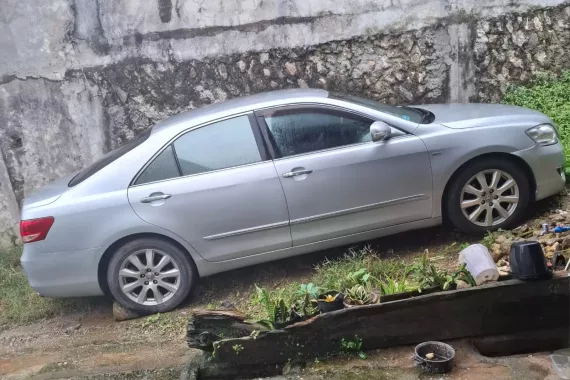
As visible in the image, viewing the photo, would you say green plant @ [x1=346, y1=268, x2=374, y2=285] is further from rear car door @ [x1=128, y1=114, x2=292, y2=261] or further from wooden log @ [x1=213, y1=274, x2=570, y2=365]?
rear car door @ [x1=128, y1=114, x2=292, y2=261]

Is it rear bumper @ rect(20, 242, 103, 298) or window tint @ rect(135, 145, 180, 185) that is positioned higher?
window tint @ rect(135, 145, 180, 185)

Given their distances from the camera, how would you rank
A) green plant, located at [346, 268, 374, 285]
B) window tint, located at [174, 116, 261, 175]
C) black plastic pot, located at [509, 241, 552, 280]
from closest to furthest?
black plastic pot, located at [509, 241, 552, 280] → green plant, located at [346, 268, 374, 285] → window tint, located at [174, 116, 261, 175]

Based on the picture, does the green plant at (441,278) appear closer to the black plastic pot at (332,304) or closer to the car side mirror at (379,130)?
the black plastic pot at (332,304)

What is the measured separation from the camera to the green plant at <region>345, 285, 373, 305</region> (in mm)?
3797

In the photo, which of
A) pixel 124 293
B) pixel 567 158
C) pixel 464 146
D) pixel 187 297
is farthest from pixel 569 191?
pixel 124 293

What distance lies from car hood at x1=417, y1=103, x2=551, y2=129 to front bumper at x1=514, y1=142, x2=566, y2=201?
0.28 meters

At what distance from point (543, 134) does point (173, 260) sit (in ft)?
11.0

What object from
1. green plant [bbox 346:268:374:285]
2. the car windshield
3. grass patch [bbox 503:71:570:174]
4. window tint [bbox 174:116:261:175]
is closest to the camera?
green plant [bbox 346:268:374:285]

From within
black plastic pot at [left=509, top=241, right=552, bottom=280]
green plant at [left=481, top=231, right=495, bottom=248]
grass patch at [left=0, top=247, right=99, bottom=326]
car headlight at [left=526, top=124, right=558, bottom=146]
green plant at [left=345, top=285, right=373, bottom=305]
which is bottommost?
grass patch at [left=0, top=247, right=99, bottom=326]

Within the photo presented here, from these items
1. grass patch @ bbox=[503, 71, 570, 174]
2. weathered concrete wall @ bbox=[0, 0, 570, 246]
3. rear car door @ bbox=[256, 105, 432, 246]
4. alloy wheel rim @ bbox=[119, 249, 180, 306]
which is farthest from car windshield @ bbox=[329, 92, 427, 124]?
grass patch @ bbox=[503, 71, 570, 174]

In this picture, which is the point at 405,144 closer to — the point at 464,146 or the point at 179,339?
the point at 464,146

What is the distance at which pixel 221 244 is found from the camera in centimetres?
477

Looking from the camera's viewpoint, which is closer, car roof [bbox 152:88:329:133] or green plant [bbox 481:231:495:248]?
green plant [bbox 481:231:495:248]

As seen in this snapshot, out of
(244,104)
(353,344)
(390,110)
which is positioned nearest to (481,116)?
(390,110)
